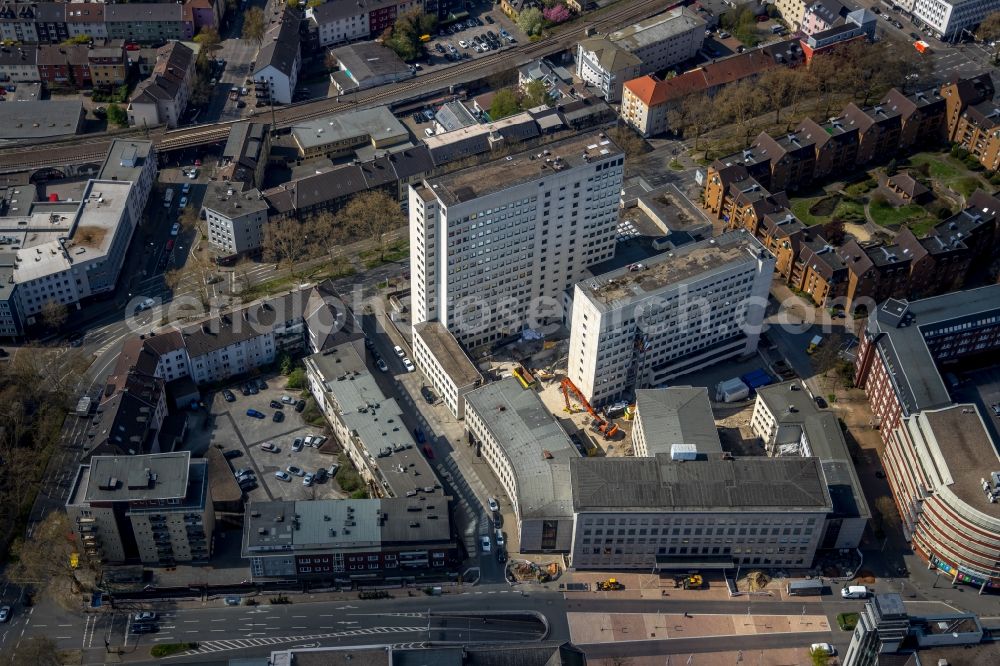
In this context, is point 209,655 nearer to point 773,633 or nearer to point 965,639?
point 773,633

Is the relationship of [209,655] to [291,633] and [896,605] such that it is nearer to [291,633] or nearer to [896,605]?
[291,633]

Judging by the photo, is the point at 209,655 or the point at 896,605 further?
the point at 209,655

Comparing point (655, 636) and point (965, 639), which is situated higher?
point (965, 639)

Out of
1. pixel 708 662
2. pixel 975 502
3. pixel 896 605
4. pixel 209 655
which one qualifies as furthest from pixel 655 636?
pixel 209 655

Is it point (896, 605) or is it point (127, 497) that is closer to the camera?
point (896, 605)

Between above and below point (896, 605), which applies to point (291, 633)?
below

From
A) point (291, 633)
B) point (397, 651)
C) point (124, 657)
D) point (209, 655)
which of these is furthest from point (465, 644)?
point (124, 657)
